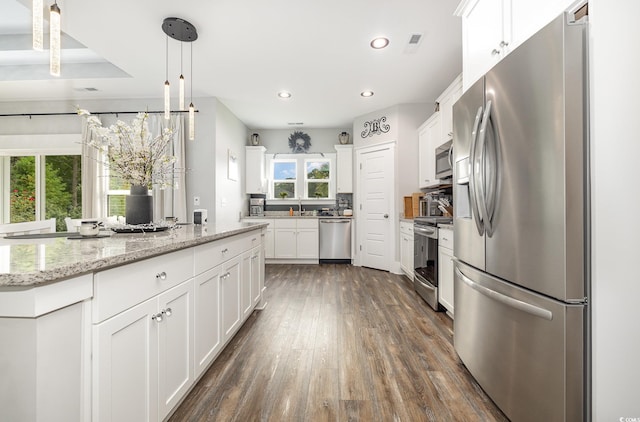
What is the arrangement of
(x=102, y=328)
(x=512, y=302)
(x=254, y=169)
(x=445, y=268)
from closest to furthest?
(x=102, y=328)
(x=512, y=302)
(x=445, y=268)
(x=254, y=169)

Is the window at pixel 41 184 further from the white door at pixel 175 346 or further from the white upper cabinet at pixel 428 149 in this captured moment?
the white upper cabinet at pixel 428 149

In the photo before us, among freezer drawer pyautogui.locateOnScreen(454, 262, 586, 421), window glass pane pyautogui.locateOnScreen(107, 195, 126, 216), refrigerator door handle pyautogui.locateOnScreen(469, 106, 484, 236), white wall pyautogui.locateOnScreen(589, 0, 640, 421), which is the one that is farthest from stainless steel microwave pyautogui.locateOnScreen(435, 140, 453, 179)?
window glass pane pyautogui.locateOnScreen(107, 195, 126, 216)

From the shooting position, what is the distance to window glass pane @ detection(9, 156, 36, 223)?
4.80m

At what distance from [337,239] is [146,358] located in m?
4.55

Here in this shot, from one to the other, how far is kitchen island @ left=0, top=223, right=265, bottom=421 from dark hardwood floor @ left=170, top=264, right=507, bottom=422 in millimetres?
288

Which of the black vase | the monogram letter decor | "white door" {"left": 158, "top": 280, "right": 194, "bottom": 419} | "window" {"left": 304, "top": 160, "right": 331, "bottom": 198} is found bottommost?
"white door" {"left": 158, "top": 280, "right": 194, "bottom": 419}

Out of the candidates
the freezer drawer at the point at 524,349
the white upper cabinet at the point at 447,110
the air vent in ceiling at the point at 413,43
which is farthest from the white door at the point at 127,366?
the white upper cabinet at the point at 447,110

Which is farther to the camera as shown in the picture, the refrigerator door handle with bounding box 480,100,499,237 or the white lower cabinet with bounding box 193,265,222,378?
the white lower cabinet with bounding box 193,265,222,378

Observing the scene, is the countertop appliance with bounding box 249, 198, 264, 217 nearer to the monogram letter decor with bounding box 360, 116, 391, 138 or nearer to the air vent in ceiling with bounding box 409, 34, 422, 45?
the monogram letter decor with bounding box 360, 116, 391, 138

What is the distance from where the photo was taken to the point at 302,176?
6340 mm

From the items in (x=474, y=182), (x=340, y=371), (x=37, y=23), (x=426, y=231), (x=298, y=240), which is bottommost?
(x=340, y=371)

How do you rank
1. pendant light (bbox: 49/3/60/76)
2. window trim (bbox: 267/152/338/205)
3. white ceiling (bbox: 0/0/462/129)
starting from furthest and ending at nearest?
window trim (bbox: 267/152/338/205) < white ceiling (bbox: 0/0/462/129) < pendant light (bbox: 49/3/60/76)

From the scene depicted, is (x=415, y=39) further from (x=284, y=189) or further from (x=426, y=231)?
(x=284, y=189)

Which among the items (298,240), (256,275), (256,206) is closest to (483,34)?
(256,275)
